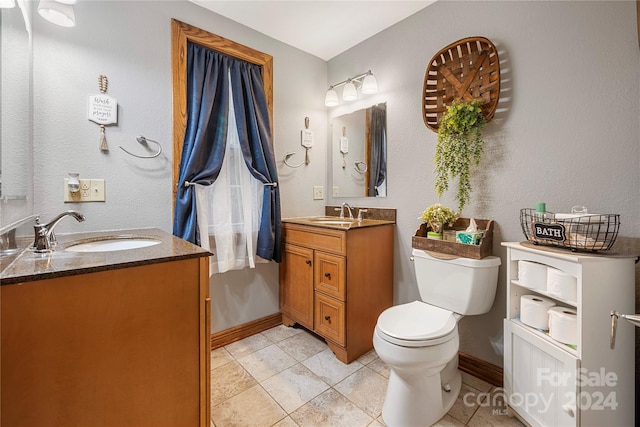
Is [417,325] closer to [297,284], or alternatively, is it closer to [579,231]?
[579,231]

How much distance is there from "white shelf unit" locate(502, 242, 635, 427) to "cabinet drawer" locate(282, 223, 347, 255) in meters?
0.97

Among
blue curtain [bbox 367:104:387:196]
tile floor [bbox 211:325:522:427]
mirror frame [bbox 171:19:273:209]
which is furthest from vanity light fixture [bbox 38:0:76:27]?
tile floor [bbox 211:325:522:427]

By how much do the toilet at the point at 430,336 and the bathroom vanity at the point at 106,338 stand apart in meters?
0.81

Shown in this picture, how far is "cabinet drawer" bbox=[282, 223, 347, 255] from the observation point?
69.7 inches

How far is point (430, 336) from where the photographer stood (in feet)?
4.05

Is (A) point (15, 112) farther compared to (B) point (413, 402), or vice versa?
(B) point (413, 402)

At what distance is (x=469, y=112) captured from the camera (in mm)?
1538

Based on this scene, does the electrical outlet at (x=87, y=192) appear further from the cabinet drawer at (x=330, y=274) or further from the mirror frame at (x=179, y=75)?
the cabinet drawer at (x=330, y=274)

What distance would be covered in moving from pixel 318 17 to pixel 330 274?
1783mm

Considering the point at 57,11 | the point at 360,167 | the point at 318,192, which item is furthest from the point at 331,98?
the point at 57,11

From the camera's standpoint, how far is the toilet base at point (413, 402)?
4.15 feet

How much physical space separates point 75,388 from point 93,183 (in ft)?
3.66

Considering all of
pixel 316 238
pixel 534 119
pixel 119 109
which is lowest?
pixel 316 238

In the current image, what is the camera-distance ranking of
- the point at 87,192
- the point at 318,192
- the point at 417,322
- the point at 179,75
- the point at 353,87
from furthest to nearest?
1. the point at 318,192
2. the point at 353,87
3. the point at 179,75
4. the point at 87,192
5. the point at 417,322
